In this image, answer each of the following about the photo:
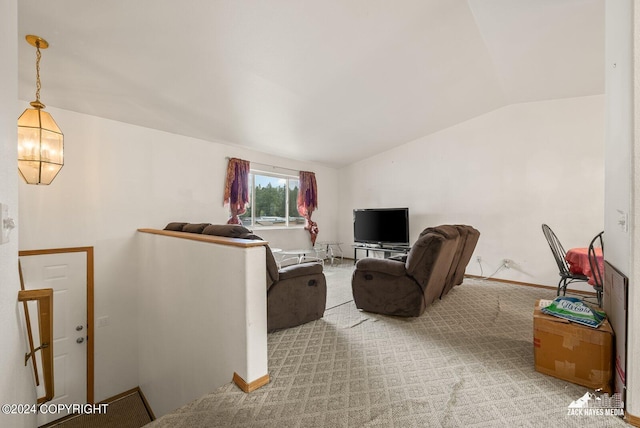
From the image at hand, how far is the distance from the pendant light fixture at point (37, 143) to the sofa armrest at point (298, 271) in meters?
2.11

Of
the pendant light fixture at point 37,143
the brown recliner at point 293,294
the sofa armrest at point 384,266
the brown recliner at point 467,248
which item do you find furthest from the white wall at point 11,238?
the brown recliner at point 467,248

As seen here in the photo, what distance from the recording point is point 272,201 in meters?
5.87

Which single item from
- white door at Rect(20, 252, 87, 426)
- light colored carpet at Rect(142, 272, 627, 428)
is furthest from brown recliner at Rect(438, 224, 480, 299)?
white door at Rect(20, 252, 87, 426)

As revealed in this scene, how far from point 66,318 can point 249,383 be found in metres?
3.05

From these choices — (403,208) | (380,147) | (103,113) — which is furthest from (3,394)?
(380,147)

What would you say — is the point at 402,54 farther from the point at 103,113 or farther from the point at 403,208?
the point at 103,113

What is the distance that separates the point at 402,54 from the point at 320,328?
292 centimetres

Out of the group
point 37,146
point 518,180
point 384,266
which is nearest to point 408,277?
point 384,266

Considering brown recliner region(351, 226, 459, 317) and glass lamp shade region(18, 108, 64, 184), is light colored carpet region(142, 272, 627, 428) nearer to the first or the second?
brown recliner region(351, 226, 459, 317)

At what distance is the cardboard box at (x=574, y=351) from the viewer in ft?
5.44

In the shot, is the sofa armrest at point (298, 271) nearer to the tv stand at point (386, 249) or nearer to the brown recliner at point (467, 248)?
the brown recliner at point (467, 248)

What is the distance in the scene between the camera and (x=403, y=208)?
543 cm

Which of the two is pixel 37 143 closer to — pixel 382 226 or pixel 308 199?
pixel 308 199

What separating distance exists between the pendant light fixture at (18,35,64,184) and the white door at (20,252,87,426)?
1494 millimetres
